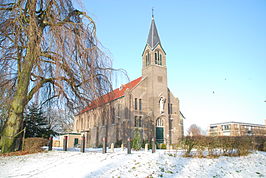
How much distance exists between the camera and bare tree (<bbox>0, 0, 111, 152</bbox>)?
9.42m

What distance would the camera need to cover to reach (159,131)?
109 feet

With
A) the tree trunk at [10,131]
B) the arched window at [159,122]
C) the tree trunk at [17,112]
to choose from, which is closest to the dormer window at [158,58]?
the arched window at [159,122]

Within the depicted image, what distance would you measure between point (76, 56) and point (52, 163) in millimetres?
4927

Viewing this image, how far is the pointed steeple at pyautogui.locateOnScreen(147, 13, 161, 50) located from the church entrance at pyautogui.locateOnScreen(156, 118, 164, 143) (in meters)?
12.3

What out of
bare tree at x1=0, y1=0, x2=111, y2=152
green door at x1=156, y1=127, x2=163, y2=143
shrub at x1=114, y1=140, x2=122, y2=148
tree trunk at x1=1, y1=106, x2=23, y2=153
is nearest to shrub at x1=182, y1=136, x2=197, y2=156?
bare tree at x1=0, y1=0, x2=111, y2=152

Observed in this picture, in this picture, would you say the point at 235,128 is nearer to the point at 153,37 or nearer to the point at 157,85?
the point at 157,85

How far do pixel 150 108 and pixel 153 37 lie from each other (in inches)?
501

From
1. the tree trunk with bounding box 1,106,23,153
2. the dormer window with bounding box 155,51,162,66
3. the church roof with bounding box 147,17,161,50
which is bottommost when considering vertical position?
the tree trunk with bounding box 1,106,23,153

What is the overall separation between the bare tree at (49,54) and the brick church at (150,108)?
1857 centimetres

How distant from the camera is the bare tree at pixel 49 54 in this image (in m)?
9.42

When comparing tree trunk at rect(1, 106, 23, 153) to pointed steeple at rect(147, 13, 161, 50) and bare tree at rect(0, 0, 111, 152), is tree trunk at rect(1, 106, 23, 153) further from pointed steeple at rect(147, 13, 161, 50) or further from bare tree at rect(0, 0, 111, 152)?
pointed steeple at rect(147, 13, 161, 50)

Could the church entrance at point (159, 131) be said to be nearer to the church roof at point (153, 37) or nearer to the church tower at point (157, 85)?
the church tower at point (157, 85)

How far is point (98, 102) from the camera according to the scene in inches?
430

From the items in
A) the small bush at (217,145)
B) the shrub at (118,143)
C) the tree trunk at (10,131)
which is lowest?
the shrub at (118,143)
